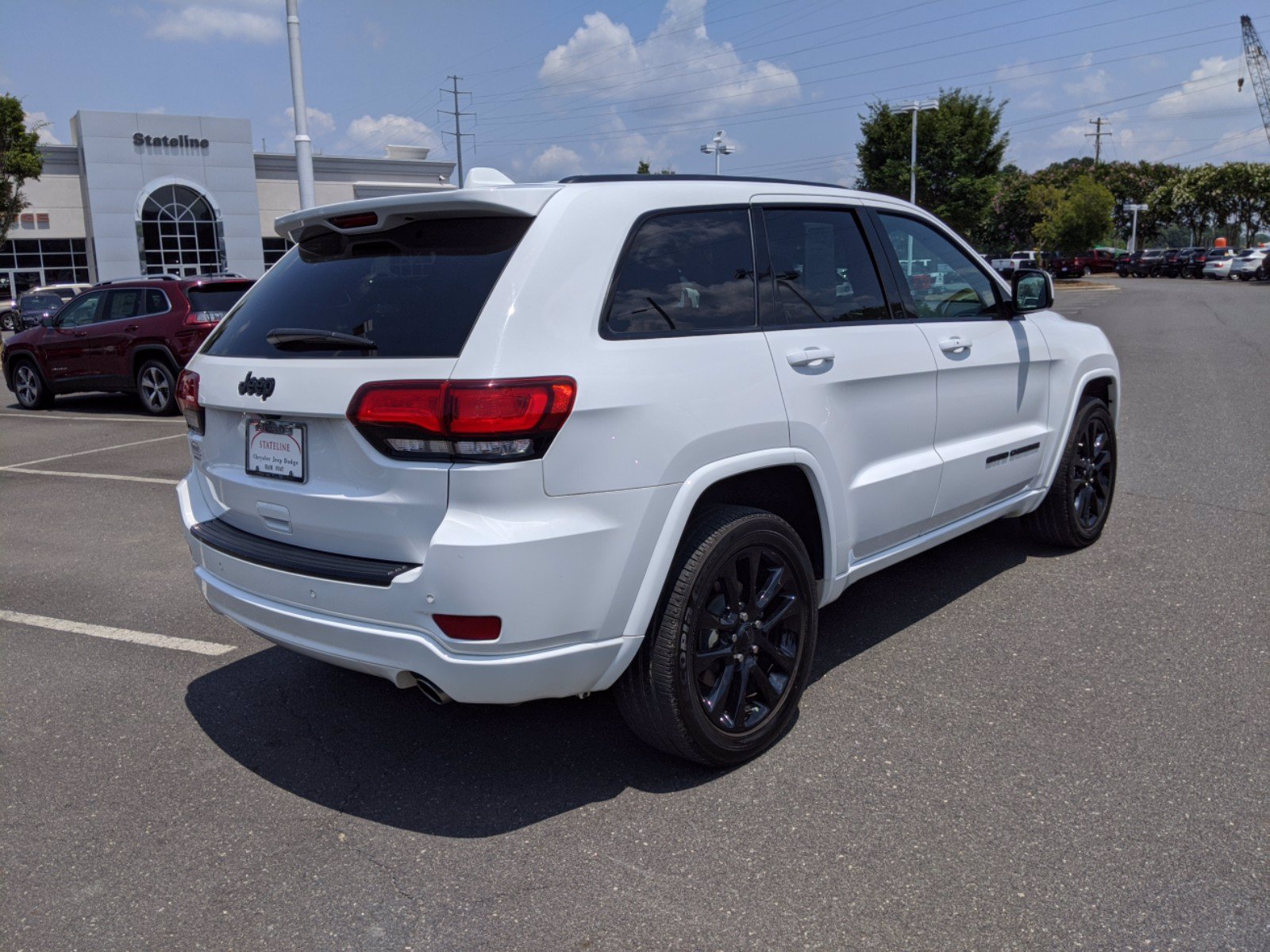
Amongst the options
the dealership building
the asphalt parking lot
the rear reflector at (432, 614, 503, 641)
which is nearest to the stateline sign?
the dealership building

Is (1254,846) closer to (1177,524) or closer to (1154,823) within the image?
(1154,823)

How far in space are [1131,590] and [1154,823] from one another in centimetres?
225

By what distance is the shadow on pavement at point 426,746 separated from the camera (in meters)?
3.26

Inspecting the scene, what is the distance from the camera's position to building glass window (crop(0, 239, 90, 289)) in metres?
46.2

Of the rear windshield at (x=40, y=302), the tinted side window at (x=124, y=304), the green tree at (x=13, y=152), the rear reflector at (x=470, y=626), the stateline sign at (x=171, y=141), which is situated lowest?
the rear reflector at (x=470, y=626)

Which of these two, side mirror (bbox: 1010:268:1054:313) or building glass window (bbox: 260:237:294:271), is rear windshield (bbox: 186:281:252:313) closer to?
side mirror (bbox: 1010:268:1054:313)

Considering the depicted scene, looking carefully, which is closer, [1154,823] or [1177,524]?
[1154,823]

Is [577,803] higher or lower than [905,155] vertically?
lower

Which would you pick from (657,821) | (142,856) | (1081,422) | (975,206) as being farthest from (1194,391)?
(975,206)

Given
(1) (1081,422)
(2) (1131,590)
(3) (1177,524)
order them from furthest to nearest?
(3) (1177,524), (1) (1081,422), (2) (1131,590)

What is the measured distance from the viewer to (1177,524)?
20.3ft

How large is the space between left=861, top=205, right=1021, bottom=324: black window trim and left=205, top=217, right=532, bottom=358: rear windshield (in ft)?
6.07

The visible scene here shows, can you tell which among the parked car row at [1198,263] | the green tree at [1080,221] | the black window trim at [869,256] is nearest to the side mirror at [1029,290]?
the black window trim at [869,256]

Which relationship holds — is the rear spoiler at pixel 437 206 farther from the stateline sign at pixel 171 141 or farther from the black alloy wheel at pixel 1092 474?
the stateline sign at pixel 171 141
